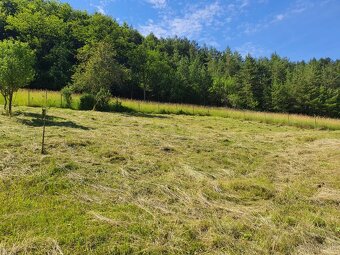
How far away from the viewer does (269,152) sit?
951 centimetres

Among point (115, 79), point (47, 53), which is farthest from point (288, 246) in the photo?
point (47, 53)

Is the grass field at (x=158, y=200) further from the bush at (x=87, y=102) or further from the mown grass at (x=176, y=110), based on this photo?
the bush at (x=87, y=102)

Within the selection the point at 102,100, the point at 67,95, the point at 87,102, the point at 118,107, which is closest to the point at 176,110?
the point at 118,107

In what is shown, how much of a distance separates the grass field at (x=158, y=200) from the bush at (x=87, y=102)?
473 inches

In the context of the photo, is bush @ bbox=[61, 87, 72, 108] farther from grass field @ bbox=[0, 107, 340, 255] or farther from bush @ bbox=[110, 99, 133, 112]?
grass field @ bbox=[0, 107, 340, 255]

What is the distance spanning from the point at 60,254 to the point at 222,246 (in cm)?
181

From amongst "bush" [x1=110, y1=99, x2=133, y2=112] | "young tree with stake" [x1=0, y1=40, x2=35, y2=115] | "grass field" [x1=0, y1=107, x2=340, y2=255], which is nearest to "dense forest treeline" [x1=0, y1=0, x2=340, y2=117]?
"bush" [x1=110, y1=99, x2=133, y2=112]

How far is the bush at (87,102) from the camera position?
20.4m

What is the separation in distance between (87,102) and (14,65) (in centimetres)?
857

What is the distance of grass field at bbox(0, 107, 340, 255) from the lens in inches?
140

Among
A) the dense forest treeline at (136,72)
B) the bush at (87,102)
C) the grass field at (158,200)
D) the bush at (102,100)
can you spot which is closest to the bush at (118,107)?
the bush at (102,100)

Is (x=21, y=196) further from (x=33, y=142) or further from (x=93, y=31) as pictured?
(x=93, y=31)

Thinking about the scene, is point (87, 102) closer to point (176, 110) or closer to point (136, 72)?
point (176, 110)

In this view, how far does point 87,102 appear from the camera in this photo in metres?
20.5
